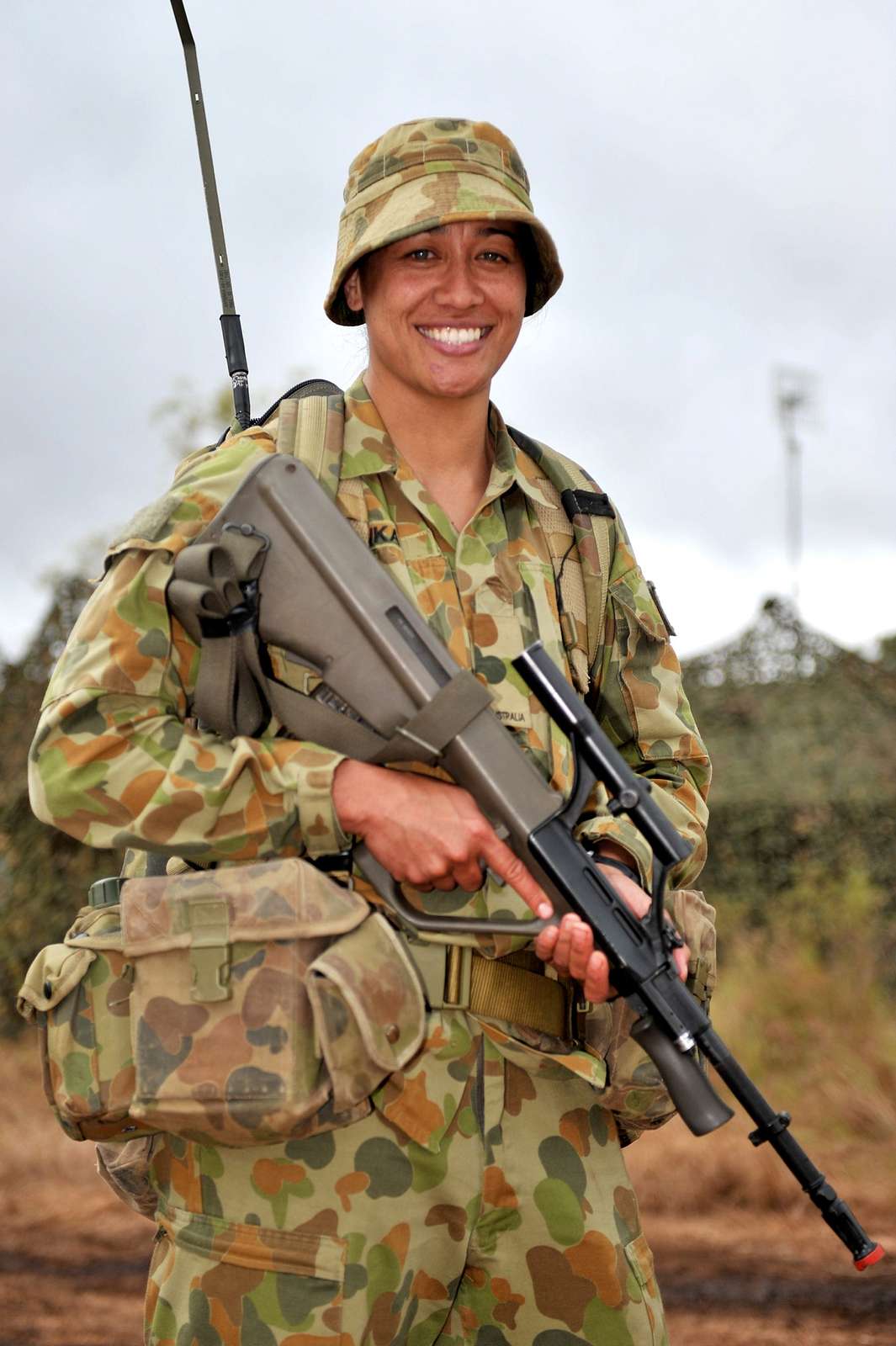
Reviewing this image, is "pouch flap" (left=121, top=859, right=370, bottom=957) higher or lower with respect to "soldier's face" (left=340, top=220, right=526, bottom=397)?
lower

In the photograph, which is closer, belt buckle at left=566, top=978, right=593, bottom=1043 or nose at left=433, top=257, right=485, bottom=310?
belt buckle at left=566, top=978, right=593, bottom=1043

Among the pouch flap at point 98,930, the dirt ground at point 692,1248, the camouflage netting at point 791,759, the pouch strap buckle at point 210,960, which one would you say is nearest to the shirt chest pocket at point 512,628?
the pouch strap buckle at point 210,960

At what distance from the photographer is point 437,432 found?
2.73 meters

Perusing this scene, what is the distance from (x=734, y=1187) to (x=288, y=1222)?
4.01 metres

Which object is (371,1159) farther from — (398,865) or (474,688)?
(474,688)

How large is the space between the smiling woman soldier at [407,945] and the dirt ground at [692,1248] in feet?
8.17

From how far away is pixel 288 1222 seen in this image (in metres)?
2.27

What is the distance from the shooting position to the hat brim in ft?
8.50

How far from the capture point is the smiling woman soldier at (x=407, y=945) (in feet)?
7.48

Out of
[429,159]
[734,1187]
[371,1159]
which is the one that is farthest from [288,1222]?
[734,1187]

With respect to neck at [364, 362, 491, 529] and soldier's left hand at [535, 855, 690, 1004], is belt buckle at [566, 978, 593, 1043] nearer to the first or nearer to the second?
soldier's left hand at [535, 855, 690, 1004]

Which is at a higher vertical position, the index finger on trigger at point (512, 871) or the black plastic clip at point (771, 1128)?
the index finger on trigger at point (512, 871)

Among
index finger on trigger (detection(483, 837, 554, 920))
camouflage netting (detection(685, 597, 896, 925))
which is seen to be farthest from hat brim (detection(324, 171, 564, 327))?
camouflage netting (detection(685, 597, 896, 925))

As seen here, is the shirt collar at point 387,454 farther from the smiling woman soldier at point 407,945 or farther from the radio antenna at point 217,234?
the radio antenna at point 217,234
